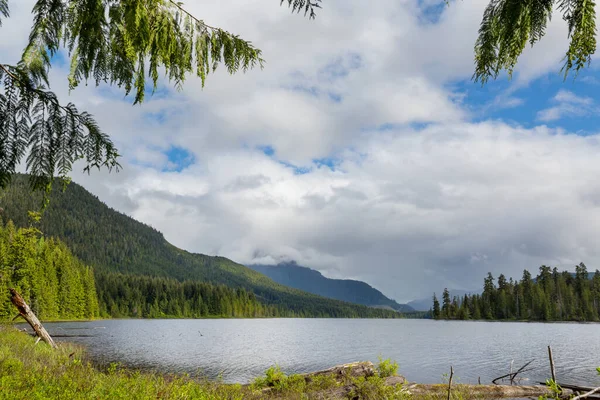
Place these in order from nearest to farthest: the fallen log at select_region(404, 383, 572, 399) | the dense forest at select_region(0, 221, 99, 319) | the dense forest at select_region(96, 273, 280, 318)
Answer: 1. the fallen log at select_region(404, 383, 572, 399)
2. the dense forest at select_region(0, 221, 99, 319)
3. the dense forest at select_region(96, 273, 280, 318)

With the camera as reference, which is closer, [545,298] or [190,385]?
[190,385]

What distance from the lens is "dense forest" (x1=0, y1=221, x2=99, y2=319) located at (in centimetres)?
5900

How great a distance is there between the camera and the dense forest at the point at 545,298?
142m

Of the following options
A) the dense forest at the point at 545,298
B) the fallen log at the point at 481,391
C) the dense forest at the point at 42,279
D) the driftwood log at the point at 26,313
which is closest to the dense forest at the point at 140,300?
the dense forest at the point at 42,279

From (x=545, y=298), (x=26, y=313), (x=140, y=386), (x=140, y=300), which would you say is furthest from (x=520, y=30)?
(x=140, y=300)

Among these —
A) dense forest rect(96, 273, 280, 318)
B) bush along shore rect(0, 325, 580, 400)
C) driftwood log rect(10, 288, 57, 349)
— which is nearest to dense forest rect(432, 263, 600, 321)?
dense forest rect(96, 273, 280, 318)

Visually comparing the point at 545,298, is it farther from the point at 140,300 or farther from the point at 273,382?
the point at 140,300

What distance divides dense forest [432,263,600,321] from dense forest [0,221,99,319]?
154641mm

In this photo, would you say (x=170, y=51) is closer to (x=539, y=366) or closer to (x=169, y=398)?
(x=169, y=398)

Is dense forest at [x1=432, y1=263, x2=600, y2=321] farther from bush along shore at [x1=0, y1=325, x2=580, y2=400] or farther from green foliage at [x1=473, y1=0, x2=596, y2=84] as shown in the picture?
green foliage at [x1=473, y1=0, x2=596, y2=84]

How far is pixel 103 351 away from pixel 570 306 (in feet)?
516

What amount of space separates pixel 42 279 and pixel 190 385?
101 meters

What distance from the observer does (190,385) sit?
11.8 m

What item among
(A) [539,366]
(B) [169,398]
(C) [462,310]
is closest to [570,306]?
(C) [462,310]
